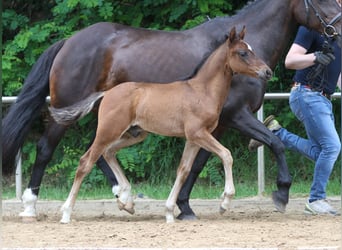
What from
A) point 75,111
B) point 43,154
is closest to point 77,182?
point 75,111

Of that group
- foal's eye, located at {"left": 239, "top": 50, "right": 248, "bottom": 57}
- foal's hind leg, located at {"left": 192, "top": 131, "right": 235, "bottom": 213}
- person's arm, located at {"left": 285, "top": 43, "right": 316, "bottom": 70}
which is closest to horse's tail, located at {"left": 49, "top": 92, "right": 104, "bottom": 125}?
foal's hind leg, located at {"left": 192, "top": 131, "right": 235, "bottom": 213}

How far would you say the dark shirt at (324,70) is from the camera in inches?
314

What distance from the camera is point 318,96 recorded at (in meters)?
7.97

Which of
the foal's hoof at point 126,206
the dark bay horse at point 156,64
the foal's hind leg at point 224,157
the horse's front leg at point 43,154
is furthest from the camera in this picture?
the horse's front leg at point 43,154

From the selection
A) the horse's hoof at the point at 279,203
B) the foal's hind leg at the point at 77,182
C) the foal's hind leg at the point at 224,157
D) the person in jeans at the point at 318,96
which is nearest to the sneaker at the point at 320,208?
the person in jeans at the point at 318,96

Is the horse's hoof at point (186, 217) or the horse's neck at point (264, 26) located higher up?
the horse's neck at point (264, 26)

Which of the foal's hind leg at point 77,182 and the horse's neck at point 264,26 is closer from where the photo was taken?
the foal's hind leg at point 77,182

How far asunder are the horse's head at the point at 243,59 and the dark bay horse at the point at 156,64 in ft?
1.02

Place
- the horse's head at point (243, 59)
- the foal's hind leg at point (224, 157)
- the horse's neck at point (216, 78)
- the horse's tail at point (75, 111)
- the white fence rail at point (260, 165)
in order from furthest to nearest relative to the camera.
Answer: the white fence rail at point (260, 165) < the horse's tail at point (75, 111) < the horse's neck at point (216, 78) < the horse's head at point (243, 59) < the foal's hind leg at point (224, 157)

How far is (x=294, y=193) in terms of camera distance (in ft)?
32.2

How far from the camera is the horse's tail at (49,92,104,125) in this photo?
25.8ft

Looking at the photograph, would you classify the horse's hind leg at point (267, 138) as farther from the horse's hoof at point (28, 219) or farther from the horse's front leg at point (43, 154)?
the horse's hoof at point (28, 219)

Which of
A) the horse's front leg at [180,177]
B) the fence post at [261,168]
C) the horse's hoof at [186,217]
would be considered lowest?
the fence post at [261,168]

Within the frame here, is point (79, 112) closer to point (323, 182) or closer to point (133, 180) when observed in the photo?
point (323, 182)
